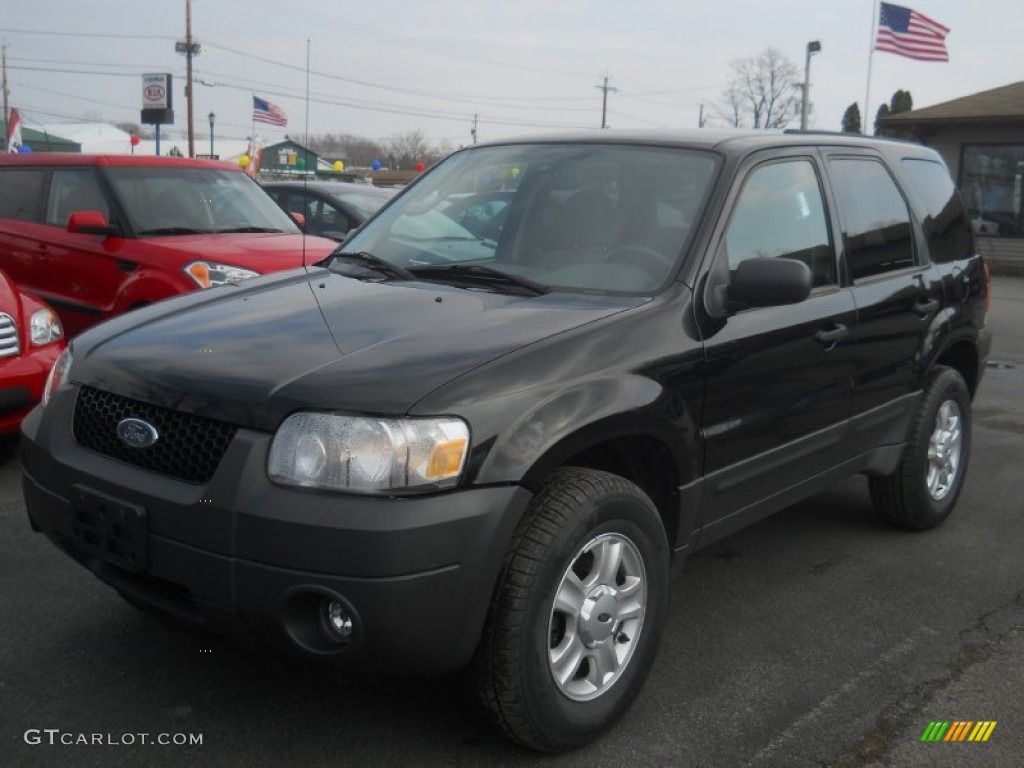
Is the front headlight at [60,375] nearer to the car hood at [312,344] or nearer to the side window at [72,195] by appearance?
the car hood at [312,344]

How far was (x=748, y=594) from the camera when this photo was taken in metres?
4.07

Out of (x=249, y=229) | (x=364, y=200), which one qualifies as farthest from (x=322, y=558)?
(x=364, y=200)

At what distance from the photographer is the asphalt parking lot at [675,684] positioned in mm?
2844

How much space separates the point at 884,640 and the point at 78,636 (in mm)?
2785

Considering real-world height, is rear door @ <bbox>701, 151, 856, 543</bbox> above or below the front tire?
above

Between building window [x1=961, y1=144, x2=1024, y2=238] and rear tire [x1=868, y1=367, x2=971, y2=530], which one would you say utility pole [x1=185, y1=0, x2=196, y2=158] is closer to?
building window [x1=961, y1=144, x2=1024, y2=238]

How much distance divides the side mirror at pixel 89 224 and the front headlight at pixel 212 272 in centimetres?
75

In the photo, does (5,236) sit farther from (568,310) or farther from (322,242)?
(568,310)

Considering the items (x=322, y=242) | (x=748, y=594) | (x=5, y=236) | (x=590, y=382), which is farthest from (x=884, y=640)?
(x=5, y=236)

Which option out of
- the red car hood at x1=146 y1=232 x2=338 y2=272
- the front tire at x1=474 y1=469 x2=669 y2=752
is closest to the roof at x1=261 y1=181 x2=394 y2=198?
the red car hood at x1=146 y1=232 x2=338 y2=272

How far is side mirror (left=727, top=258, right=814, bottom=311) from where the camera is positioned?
3178 millimetres

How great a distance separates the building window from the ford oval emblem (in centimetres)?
2159

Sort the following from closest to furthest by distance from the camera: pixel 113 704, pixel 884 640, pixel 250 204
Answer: pixel 113 704
pixel 884 640
pixel 250 204

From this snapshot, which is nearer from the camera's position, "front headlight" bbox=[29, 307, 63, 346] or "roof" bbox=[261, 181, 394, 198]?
"front headlight" bbox=[29, 307, 63, 346]
